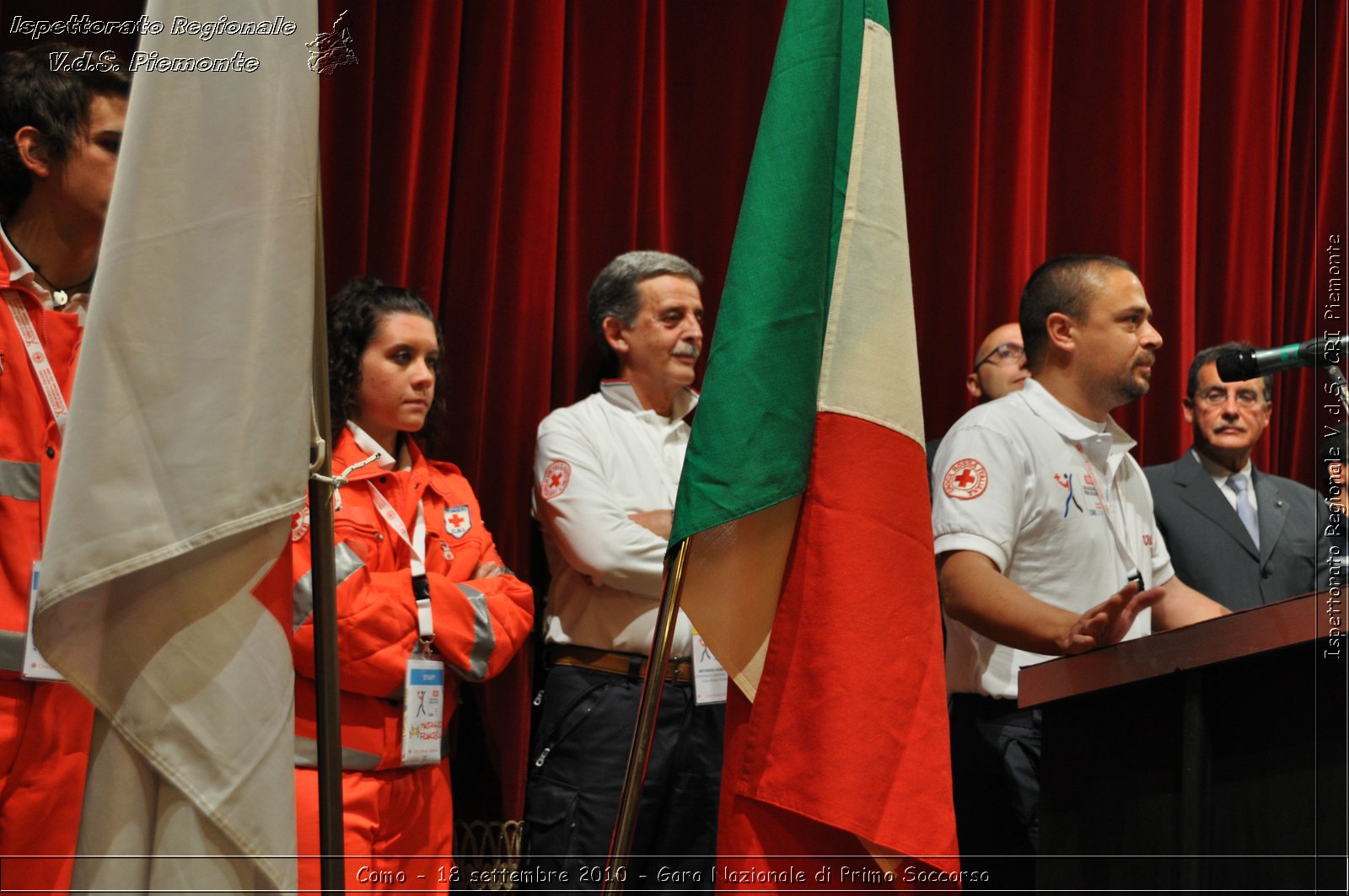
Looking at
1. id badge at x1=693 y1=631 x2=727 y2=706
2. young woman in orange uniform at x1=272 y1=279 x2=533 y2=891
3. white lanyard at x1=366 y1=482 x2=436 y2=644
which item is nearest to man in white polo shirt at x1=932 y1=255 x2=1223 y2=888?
id badge at x1=693 y1=631 x2=727 y2=706

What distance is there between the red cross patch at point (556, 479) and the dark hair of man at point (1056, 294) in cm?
119

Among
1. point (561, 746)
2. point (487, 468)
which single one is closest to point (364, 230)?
point (487, 468)

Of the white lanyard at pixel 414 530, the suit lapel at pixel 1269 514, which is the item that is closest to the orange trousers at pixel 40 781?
the white lanyard at pixel 414 530

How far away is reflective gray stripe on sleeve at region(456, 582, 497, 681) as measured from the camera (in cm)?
277

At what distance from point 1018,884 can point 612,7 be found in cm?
243

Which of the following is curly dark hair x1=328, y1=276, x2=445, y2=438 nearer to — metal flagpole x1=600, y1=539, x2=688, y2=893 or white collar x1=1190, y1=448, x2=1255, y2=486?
metal flagpole x1=600, y1=539, x2=688, y2=893

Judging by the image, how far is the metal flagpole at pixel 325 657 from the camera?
1546mm

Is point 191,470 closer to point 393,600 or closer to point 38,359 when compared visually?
point 38,359

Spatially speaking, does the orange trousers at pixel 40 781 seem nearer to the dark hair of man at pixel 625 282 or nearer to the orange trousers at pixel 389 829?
the orange trousers at pixel 389 829

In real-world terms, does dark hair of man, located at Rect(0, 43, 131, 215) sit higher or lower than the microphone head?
higher

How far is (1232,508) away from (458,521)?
2227 mm

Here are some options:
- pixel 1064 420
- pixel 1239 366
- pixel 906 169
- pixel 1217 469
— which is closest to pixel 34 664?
pixel 1239 366

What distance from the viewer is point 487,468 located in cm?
336

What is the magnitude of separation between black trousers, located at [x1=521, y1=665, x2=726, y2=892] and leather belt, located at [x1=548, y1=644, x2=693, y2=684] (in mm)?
14
